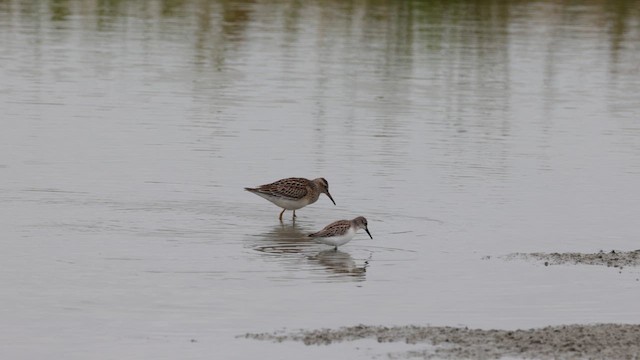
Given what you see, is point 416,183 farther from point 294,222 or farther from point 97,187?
point 97,187

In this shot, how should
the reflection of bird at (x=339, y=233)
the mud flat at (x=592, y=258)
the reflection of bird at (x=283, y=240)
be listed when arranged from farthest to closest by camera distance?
the reflection of bird at (x=283, y=240), the reflection of bird at (x=339, y=233), the mud flat at (x=592, y=258)

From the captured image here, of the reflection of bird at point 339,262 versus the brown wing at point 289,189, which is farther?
the brown wing at point 289,189

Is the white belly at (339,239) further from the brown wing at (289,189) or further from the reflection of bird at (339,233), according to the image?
the brown wing at (289,189)

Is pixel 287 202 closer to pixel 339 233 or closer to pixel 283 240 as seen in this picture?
pixel 283 240

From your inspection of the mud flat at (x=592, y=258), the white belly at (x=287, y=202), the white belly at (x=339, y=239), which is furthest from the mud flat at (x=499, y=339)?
the white belly at (x=287, y=202)

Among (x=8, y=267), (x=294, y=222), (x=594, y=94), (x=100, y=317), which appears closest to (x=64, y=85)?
(x=594, y=94)

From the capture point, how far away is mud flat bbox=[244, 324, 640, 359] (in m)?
12.2

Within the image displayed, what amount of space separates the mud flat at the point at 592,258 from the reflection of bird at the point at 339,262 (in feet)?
5.78

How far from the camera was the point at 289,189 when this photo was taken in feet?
64.0

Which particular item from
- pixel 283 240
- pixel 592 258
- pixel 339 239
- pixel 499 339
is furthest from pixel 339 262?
pixel 499 339

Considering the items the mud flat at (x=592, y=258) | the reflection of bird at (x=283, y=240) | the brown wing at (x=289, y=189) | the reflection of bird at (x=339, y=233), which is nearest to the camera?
the mud flat at (x=592, y=258)

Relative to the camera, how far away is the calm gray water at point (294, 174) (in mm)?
14203

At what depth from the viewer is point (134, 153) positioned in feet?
79.9

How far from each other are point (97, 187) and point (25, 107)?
8.47 meters
